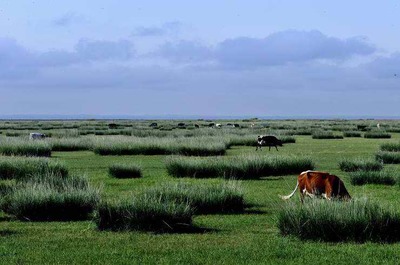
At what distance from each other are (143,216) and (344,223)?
4.05 metres

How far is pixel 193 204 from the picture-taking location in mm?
16375

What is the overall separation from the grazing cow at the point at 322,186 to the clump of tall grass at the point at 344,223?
212 centimetres

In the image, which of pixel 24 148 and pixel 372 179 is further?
pixel 24 148

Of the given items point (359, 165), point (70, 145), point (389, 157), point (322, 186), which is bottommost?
point (70, 145)

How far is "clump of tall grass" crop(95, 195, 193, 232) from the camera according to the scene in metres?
13.9

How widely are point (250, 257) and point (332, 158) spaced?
25841 mm

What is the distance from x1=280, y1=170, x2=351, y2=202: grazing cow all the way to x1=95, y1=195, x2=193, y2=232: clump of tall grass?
10.5 ft

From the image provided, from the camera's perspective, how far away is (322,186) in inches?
615

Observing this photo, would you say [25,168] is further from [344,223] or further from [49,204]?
[344,223]

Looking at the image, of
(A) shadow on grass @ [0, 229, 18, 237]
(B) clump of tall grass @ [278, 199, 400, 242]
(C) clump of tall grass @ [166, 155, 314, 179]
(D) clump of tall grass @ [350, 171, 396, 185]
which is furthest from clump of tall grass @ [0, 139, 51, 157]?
(B) clump of tall grass @ [278, 199, 400, 242]

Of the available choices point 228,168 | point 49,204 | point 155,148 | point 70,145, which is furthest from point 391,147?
point 49,204

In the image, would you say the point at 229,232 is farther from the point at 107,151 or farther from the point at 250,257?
the point at 107,151

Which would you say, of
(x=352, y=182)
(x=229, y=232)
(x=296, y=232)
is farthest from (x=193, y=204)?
(x=352, y=182)

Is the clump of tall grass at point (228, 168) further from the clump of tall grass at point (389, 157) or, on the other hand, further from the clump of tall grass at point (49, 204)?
the clump of tall grass at point (49, 204)
